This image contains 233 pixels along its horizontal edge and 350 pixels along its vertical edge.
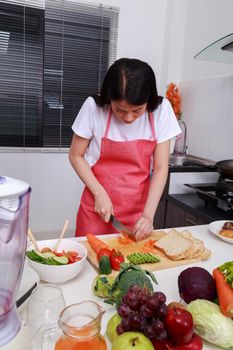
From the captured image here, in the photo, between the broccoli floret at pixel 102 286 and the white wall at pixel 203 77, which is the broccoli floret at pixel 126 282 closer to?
the broccoli floret at pixel 102 286

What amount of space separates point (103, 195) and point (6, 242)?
2.67 ft

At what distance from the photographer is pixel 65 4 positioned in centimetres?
264

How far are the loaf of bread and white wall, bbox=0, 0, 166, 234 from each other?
1913 mm

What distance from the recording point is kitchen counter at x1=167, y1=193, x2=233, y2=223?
1644 mm

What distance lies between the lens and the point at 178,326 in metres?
0.56

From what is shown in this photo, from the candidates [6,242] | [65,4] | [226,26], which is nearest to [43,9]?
[65,4]

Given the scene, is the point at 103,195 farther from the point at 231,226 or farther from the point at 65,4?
the point at 65,4

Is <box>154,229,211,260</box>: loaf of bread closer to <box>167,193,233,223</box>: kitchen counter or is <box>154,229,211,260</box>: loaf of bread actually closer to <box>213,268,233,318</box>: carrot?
<box>213,268,233,318</box>: carrot

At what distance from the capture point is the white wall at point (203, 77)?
2.32 m

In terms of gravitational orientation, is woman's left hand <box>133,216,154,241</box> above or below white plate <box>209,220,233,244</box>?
above

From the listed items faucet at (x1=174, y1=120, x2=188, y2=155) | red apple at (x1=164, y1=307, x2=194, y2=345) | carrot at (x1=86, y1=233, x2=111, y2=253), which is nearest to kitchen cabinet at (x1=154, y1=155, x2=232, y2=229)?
faucet at (x1=174, y1=120, x2=188, y2=155)

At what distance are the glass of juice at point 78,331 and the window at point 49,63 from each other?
2.38 meters

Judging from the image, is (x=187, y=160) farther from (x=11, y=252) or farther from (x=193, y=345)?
(x=11, y=252)

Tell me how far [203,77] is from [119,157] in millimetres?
1525
